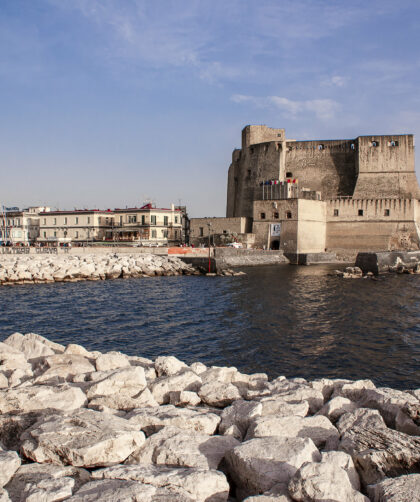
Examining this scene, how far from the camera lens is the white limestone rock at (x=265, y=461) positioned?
374 cm

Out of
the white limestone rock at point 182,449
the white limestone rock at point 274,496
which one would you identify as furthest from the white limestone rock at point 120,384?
the white limestone rock at point 274,496

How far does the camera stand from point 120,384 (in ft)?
19.8

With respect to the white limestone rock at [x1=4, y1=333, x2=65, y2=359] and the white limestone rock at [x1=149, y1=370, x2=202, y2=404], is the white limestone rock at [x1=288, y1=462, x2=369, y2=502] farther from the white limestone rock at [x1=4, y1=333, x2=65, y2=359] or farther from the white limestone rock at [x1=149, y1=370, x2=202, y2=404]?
the white limestone rock at [x1=4, y1=333, x2=65, y2=359]

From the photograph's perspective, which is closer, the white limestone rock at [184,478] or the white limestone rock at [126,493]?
the white limestone rock at [126,493]

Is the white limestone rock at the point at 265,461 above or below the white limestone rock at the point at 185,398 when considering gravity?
above

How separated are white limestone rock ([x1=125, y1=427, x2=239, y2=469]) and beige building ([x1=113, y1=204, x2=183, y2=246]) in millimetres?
38225

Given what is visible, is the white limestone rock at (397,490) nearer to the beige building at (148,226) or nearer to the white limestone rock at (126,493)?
the white limestone rock at (126,493)

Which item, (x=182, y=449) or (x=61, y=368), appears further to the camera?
(x=61, y=368)

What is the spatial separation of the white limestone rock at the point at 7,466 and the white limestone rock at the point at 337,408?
Answer: 3.28 m

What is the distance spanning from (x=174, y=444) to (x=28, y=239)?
48.8m

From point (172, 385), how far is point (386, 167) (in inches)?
1550

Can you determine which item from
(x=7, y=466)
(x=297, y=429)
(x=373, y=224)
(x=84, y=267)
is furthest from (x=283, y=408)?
(x=373, y=224)

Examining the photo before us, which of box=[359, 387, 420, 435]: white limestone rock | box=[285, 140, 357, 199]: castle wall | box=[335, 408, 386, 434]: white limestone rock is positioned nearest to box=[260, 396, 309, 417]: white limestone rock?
box=[335, 408, 386, 434]: white limestone rock

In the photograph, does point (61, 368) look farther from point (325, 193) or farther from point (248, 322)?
point (325, 193)
